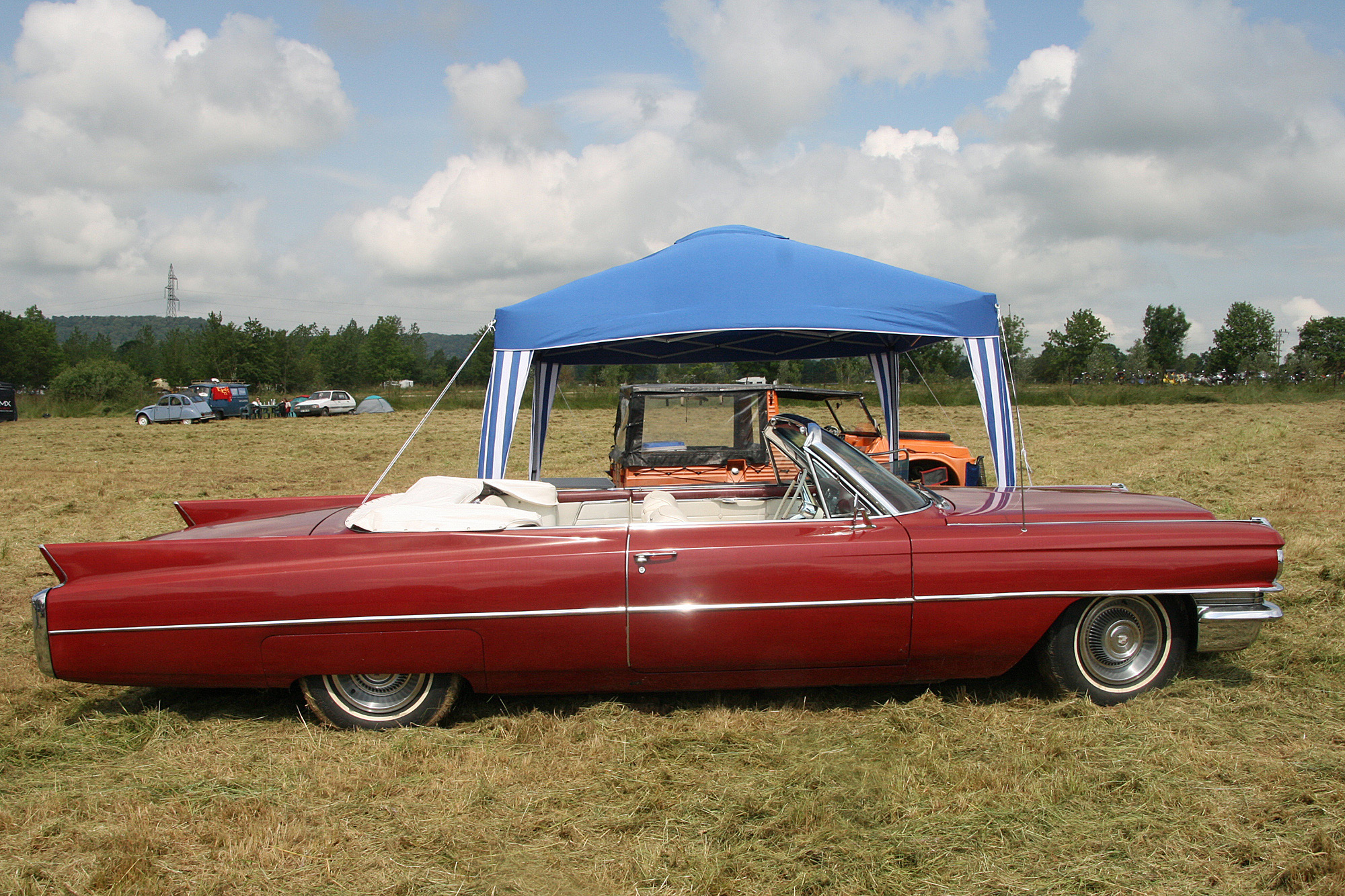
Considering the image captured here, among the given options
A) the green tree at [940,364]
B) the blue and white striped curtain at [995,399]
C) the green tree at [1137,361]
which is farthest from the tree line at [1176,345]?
the blue and white striped curtain at [995,399]

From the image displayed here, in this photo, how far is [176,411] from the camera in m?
29.1

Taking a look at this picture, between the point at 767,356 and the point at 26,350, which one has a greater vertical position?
the point at 26,350

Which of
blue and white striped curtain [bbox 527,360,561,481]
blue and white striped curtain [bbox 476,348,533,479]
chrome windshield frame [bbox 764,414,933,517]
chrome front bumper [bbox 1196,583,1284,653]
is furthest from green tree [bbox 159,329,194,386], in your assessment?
chrome front bumper [bbox 1196,583,1284,653]

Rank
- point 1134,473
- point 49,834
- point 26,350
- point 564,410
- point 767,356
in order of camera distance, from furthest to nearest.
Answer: point 26,350 → point 564,410 → point 1134,473 → point 767,356 → point 49,834

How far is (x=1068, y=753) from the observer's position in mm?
3102

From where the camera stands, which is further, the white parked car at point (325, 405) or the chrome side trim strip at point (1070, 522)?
the white parked car at point (325, 405)

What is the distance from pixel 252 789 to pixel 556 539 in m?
1.40

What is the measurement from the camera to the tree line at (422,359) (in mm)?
32875

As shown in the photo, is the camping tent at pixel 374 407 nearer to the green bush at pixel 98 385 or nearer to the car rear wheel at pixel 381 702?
the green bush at pixel 98 385

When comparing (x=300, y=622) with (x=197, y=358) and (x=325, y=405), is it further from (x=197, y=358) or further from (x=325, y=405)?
(x=197, y=358)

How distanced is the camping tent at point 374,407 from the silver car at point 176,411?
8.11 metres

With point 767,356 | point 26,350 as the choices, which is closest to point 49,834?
point 767,356

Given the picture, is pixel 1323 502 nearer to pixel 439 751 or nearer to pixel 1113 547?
pixel 1113 547

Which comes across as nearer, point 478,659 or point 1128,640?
point 478,659
